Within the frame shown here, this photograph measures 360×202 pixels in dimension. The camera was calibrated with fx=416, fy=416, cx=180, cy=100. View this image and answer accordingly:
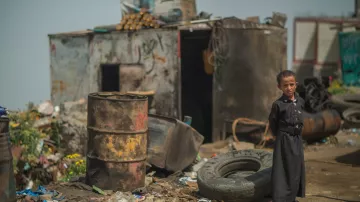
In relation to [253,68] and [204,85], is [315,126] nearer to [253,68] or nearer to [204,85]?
[253,68]

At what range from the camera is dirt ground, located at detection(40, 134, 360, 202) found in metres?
5.66

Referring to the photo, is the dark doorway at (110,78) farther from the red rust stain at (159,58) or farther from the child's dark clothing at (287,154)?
the child's dark clothing at (287,154)

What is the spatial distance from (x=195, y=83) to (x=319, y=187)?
7369 millimetres

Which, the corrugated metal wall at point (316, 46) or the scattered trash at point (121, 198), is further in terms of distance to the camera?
the corrugated metal wall at point (316, 46)

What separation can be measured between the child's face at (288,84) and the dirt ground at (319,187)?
1609 millimetres

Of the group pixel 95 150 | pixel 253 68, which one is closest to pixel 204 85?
pixel 253 68

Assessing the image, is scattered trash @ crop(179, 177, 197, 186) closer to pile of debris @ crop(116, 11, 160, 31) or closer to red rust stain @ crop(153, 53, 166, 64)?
red rust stain @ crop(153, 53, 166, 64)

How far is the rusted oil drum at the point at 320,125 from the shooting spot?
10234mm

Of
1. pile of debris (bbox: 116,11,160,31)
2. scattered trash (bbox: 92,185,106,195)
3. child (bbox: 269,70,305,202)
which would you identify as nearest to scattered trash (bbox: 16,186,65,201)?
scattered trash (bbox: 92,185,106,195)

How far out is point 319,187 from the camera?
6336 millimetres

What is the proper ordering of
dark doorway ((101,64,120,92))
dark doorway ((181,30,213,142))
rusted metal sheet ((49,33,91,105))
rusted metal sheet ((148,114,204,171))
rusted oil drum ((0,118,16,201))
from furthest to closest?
dark doorway ((181,30,213,142)) → dark doorway ((101,64,120,92)) → rusted metal sheet ((49,33,91,105)) → rusted metal sheet ((148,114,204,171)) → rusted oil drum ((0,118,16,201))

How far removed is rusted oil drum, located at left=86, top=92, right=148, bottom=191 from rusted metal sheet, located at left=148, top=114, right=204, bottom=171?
30.1 inches

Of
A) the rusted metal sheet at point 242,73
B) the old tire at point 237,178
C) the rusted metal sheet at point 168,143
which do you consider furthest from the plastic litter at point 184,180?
the rusted metal sheet at point 242,73

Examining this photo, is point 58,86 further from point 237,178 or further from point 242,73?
point 237,178
